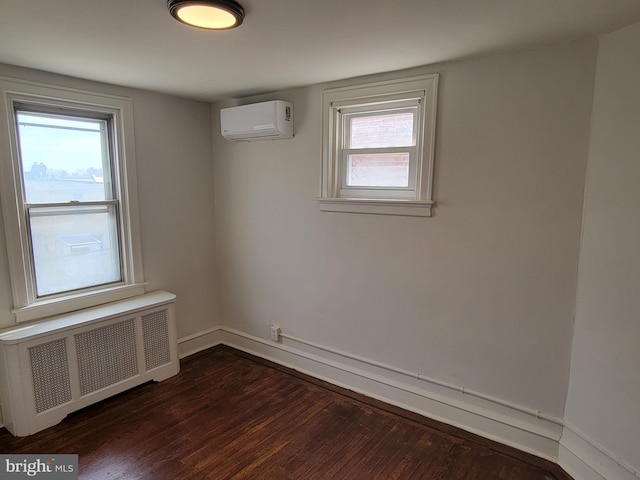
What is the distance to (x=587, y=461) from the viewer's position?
6.46 ft

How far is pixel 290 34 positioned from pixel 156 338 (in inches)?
99.2

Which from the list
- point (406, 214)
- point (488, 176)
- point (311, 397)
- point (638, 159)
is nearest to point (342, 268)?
point (406, 214)

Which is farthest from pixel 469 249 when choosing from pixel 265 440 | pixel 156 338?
pixel 156 338

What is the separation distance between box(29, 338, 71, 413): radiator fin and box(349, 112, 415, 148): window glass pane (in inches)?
99.9

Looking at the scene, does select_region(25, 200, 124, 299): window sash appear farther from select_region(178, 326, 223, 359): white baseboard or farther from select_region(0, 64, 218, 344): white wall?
select_region(178, 326, 223, 359): white baseboard

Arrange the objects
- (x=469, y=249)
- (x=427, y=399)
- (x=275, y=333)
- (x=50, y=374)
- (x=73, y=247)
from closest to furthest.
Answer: (x=469, y=249) → (x=50, y=374) → (x=427, y=399) → (x=73, y=247) → (x=275, y=333)

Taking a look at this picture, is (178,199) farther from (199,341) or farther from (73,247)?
(199,341)

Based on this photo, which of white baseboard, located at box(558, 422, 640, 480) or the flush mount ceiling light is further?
white baseboard, located at box(558, 422, 640, 480)

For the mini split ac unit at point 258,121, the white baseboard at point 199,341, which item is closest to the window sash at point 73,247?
the white baseboard at point 199,341

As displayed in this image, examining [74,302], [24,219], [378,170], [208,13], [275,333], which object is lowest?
[275,333]

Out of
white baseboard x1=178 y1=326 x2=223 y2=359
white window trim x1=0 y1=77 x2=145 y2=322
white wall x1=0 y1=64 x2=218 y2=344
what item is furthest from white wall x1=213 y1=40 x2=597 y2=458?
white window trim x1=0 y1=77 x2=145 y2=322

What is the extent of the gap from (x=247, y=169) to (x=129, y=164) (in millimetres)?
979

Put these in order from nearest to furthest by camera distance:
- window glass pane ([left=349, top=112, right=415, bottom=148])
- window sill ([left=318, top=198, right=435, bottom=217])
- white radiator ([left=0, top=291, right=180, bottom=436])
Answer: white radiator ([left=0, top=291, right=180, bottom=436]) < window sill ([left=318, top=198, right=435, bottom=217]) < window glass pane ([left=349, top=112, right=415, bottom=148])

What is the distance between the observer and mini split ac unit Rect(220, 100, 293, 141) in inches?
115
